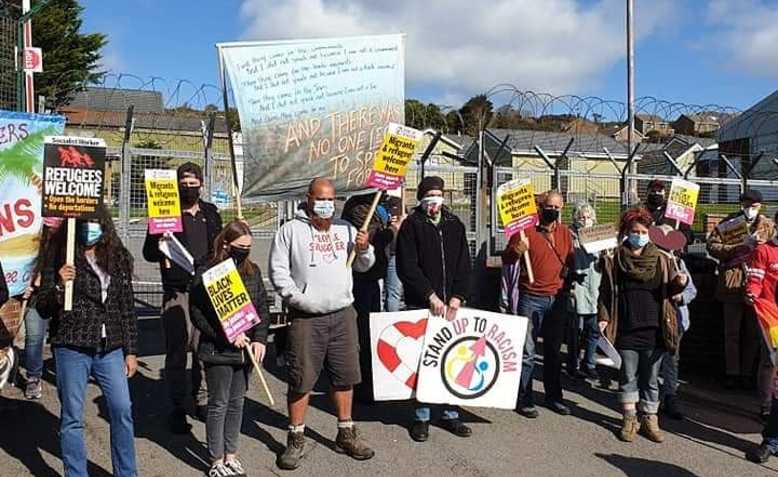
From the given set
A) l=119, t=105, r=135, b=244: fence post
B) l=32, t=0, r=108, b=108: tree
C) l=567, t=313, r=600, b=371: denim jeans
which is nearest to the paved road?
l=567, t=313, r=600, b=371: denim jeans

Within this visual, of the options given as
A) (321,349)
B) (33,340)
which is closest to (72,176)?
(321,349)

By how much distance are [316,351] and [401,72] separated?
2.71m

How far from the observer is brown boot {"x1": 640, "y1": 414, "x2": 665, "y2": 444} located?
241 inches

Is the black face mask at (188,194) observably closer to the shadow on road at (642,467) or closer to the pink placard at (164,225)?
the pink placard at (164,225)

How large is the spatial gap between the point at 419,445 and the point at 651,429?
1.88 m

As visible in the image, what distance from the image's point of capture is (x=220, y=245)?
509 centimetres

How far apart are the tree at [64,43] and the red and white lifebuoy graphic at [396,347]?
31541 mm

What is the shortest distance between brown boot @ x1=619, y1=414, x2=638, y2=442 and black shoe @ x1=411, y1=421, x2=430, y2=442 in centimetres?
156

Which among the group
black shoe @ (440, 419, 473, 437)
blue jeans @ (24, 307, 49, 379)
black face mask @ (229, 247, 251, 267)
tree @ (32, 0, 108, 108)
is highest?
tree @ (32, 0, 108, 108)

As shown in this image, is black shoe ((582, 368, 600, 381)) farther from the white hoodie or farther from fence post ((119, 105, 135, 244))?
fence post ((119, 105, 135, 244))

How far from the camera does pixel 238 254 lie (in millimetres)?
5078

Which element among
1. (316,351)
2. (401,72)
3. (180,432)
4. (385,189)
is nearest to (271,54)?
(401,72)

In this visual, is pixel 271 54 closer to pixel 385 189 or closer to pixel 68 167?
pixel 385 189

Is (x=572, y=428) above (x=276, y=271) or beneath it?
beneath
